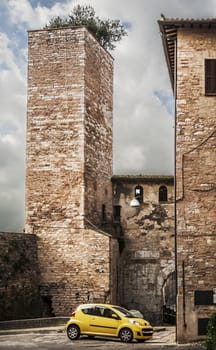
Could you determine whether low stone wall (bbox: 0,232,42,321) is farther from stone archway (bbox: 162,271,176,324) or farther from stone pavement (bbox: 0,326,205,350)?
stone archway (bbox: 162,271,176,324)

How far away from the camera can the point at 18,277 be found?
77.4ft

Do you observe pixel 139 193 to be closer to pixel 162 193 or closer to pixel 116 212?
pixel 162 193

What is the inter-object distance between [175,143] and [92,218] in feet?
24.9

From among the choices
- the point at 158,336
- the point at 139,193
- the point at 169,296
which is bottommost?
the point at 158,336

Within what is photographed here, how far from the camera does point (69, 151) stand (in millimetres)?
25062

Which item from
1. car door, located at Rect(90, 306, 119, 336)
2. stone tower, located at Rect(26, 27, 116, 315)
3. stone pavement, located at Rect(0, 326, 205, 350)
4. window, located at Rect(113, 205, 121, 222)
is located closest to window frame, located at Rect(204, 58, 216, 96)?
car door, located at Rect(90, 306, 119, 336)

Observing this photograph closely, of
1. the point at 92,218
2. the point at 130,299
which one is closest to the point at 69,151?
the point at 92,218

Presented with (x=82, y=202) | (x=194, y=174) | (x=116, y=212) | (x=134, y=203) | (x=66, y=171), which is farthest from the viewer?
(x=116, y=212)

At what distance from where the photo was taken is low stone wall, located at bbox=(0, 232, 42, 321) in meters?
22.8

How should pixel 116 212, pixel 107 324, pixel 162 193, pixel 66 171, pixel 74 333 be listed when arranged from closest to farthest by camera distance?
pixel 107 324
pixel 74 333
pixel 66 171
pixel 162 193
pixel 116 212

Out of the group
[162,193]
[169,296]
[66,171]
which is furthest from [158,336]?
[162,193]

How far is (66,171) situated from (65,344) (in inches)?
332

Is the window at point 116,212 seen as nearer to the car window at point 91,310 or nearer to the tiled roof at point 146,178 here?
the tiled roof at point 146,178

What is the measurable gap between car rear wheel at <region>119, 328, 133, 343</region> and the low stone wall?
5667 mm
